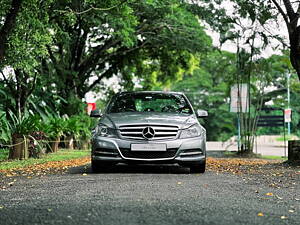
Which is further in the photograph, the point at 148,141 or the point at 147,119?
the point at 147,119

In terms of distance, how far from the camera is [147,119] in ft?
31.8

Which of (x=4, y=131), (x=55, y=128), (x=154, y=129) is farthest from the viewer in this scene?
(x=55, y=128)

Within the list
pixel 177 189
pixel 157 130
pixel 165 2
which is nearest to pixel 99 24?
pixel 165 2

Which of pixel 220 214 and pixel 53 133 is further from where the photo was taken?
pixel 53 133

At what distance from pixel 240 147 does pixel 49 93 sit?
846 centimetres

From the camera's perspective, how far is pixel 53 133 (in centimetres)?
1864

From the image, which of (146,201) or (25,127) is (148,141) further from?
(25,127)

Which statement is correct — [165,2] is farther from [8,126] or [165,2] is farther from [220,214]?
[220,214]

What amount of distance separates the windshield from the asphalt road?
7.18ft

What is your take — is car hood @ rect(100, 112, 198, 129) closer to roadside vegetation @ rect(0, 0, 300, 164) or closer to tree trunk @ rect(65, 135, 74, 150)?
roadside vegetation @ rect(0, 0, 300, 164)

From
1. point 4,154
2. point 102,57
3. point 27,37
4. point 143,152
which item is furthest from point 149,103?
point 102,57

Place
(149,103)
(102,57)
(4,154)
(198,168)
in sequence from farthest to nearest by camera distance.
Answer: (102,57) < (4,154) < (149,103) < (198,168)

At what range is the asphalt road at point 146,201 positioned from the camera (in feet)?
16.2

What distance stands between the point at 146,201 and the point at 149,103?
5184 mm
